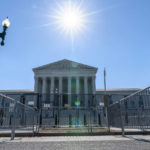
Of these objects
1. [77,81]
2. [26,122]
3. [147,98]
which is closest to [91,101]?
[26,122]

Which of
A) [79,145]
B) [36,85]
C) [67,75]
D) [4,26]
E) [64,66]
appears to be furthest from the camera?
[64,66]

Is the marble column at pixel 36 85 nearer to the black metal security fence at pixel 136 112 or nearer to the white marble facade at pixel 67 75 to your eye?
the white marble facade at pixel 67 75

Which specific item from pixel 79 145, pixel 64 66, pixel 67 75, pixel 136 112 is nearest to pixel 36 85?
pixel 67 75

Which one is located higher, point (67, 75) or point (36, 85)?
point (67, 75)

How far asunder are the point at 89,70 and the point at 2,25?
1886 inches

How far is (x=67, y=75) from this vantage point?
55156 mm

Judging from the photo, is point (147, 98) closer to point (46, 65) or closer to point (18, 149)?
point (18, 149)

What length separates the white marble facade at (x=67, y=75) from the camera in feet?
178

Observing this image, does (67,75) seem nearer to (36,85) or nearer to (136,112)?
(36,85)

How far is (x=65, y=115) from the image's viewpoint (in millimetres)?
12164

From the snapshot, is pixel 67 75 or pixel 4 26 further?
pixel 67 75

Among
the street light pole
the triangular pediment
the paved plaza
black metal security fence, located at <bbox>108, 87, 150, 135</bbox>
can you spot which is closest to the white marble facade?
the triangular pediment

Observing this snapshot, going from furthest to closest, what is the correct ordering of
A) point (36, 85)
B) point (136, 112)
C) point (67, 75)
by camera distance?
point (67, 75) → point (36, 85) → point (136, 112)

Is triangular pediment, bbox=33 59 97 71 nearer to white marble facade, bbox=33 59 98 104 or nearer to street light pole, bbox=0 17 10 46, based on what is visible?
white marble facade, bbox=33 59 98 104
